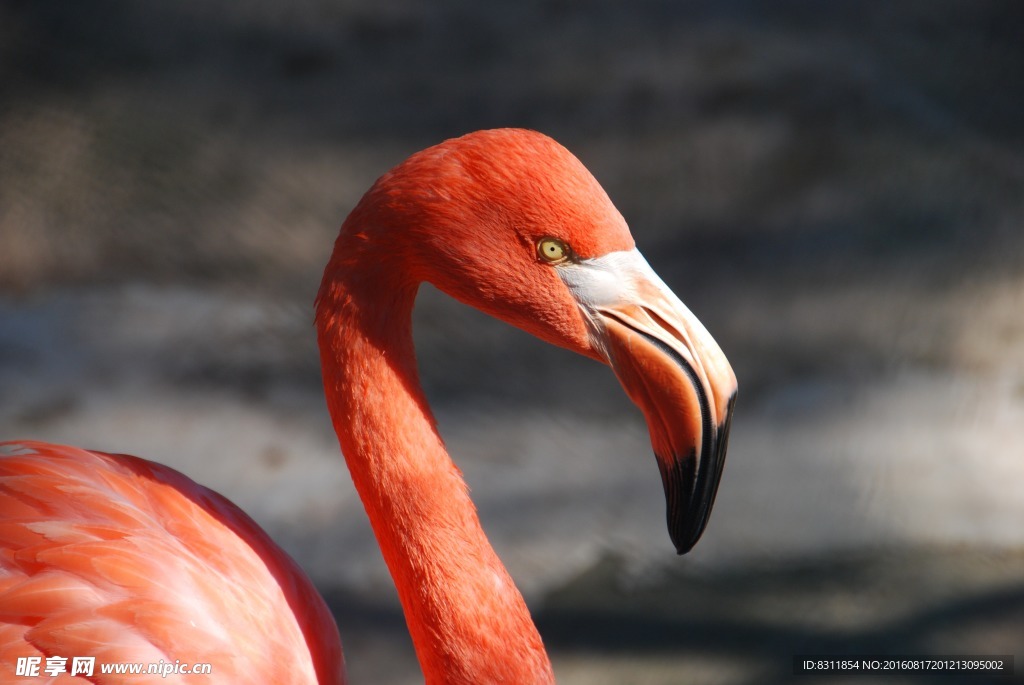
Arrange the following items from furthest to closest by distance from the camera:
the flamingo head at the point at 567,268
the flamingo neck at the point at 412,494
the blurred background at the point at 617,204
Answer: the blurred background at the point at 617,204 → the flamingo neck at the point at 412,494 → the flamingo head at the point at 567,268

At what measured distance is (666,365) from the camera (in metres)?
1.35

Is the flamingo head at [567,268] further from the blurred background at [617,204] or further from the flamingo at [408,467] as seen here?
the blurred background at [617,204]

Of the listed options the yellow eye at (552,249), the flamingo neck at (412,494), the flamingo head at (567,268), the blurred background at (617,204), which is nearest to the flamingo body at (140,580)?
the flamingo neck at (412,494)

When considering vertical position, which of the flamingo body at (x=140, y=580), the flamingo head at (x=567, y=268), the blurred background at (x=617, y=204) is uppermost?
the blurred background at (x=617, y=204)

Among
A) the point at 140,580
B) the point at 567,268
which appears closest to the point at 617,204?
the point at 567,268

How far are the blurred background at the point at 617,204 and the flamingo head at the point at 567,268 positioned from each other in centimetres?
129

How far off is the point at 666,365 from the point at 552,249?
221mm

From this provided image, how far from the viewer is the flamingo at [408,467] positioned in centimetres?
137

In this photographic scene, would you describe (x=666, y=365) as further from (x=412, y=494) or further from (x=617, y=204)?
(x=617, y=204)

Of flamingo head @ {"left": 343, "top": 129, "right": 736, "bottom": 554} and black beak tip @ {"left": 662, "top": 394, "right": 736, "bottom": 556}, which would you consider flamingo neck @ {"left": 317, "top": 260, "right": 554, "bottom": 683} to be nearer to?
flamingo head @ {"left": 343, "top": 129, "right": 736, "bottom": 554}

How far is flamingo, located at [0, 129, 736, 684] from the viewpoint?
1367 mm

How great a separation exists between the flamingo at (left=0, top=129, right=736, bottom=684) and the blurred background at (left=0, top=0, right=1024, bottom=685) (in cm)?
105

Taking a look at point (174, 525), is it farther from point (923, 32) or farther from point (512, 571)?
point (923, 32)

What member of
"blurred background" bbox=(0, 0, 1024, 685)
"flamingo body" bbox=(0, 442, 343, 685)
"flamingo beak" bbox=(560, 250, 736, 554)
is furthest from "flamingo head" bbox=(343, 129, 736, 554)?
"blurred background" bbox=(0, 0, 1024, 685)
